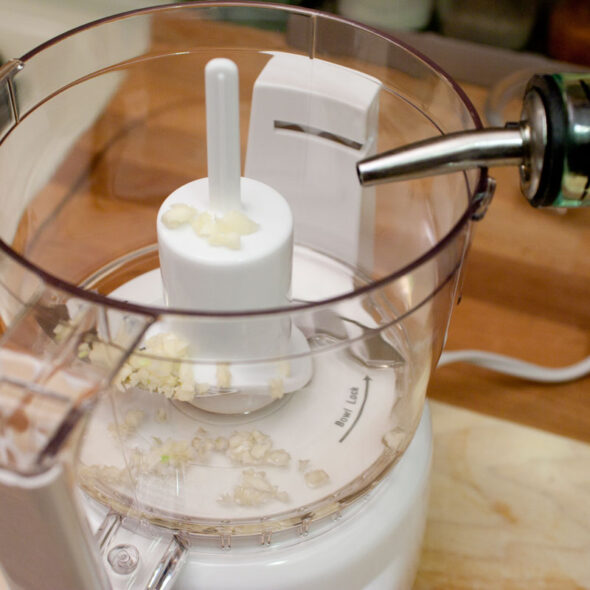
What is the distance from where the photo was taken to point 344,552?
1.25 ft

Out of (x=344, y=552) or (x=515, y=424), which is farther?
(x=515, y=424)

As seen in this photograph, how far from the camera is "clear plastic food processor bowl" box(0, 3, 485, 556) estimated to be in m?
0.29

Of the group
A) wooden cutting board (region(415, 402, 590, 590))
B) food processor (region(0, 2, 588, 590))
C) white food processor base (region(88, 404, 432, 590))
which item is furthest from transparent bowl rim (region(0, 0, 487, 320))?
wooden cutting board (region(415, 402, 590, 590))

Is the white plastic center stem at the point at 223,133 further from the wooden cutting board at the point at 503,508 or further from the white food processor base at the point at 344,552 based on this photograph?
the wooden cutting board at the point at 503,508

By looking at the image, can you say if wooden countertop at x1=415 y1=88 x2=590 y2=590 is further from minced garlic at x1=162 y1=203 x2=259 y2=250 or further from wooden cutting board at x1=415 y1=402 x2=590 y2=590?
minced garlic at x1=162 y1=203 x2=259 y2=250

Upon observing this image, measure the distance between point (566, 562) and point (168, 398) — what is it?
277 millimetres

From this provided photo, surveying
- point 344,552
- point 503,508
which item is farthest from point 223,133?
point 503,508

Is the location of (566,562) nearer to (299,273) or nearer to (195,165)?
(299,273)

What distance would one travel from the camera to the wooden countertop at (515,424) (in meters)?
0.50

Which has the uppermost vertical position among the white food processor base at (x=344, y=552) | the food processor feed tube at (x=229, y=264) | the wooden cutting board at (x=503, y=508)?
the food processor feed tube at (x=229, y=264)

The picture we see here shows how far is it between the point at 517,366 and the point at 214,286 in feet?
0.96

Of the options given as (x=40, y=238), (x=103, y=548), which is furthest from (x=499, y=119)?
(x=103, y=548)

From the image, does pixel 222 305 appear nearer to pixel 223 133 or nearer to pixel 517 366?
pixel 223 133

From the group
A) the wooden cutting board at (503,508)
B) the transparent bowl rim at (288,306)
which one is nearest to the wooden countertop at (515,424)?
the wooden cutting board at (503,508)
